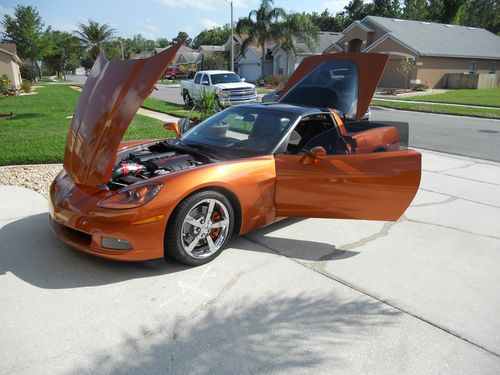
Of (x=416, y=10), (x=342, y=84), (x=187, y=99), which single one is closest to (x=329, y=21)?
(x=416, y=10)

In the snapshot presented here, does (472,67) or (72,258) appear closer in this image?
(72,258)

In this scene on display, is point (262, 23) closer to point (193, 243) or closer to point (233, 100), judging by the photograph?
point (233, 100)

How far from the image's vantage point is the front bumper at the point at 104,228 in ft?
10.5

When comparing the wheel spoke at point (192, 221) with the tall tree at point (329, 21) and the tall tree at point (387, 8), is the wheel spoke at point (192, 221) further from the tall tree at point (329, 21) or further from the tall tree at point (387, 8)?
the tall tree at point (329, 21)

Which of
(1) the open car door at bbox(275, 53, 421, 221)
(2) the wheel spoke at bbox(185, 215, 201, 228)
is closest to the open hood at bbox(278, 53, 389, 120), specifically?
(1) the open car door at bbox(275, 53, 421, 221)

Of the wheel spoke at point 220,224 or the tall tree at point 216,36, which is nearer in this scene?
the wheel spoke at point 220,224

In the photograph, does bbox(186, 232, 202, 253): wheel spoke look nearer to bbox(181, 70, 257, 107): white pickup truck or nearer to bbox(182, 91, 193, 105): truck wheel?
bbox(181, 70, 257, 107): white pickup truck

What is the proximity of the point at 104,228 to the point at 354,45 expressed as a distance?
38.7 m

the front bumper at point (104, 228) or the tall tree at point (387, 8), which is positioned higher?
the tall tree at point (387, 8)

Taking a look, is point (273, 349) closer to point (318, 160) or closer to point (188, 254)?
point (188, 254)

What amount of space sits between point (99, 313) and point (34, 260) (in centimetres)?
118

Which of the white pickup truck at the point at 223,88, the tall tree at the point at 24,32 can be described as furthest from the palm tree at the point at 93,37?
the white pickup truck at the point at 223,88

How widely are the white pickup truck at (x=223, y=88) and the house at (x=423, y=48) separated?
17223 mm

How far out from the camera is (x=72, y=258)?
12.1 ft
